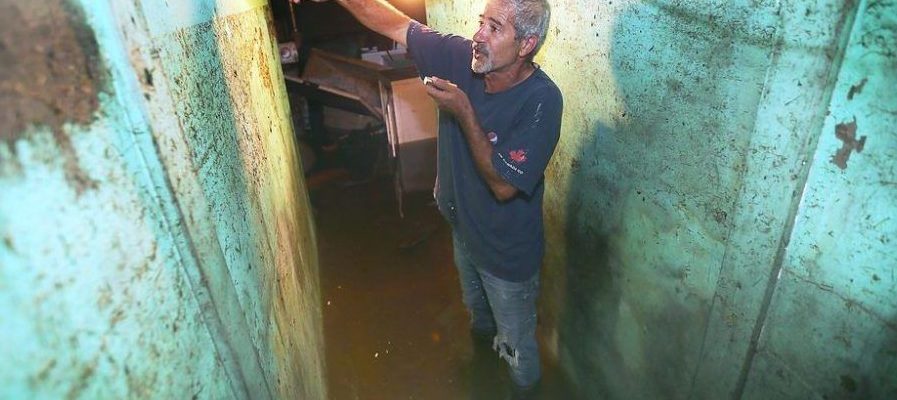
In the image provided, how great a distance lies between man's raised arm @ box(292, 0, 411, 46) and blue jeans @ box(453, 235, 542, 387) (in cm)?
134

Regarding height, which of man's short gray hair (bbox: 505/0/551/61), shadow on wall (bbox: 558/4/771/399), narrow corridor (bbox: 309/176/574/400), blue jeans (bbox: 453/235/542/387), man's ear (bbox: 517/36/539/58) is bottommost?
narrow corridor (bbox: 309/176/574/400)

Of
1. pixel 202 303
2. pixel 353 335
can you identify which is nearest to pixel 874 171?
pixel 202 303

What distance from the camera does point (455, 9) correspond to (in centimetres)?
344

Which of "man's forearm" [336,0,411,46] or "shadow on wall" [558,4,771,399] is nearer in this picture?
"shadow on wall" [558,4,771,399]

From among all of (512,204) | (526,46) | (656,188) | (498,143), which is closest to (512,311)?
(512,204)

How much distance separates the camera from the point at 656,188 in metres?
1.98

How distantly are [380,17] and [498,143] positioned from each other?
111 centimetres

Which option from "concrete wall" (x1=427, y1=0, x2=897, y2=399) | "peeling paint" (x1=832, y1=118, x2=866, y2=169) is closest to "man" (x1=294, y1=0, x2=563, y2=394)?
"concrete wall" (x1=427, y1=0, x2=897, y2=399)

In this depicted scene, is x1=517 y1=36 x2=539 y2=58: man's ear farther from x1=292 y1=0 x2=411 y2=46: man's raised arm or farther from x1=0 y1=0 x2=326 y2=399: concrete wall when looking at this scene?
x1=0 y1=0 x2=326 y2=399: concrete wall

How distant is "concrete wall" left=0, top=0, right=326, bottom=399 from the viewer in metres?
0.74

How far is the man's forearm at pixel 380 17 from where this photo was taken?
2754 millimetres

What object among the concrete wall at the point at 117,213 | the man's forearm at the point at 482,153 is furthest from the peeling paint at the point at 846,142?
the concrete wall at the point at 117,213

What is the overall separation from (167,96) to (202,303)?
0.49 metres

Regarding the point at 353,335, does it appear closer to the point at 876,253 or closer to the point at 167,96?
the point at 167,96
